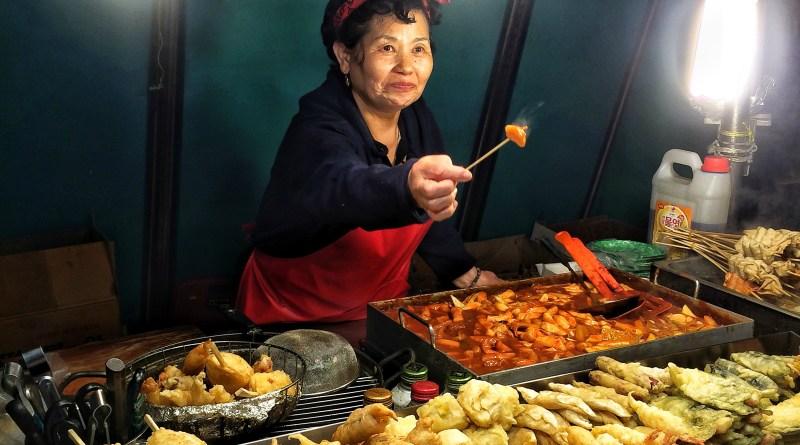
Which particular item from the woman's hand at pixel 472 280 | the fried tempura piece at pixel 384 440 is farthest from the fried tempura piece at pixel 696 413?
the woman's hand at pixel 472 280

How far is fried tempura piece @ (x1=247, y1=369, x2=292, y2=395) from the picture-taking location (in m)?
2.30

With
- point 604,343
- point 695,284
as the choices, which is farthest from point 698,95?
point 604,343

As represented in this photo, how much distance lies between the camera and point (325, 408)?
2.50 m

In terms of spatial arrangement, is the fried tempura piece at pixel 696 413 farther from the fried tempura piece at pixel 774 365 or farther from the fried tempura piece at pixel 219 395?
the fried tempura piece at pixel 219 395

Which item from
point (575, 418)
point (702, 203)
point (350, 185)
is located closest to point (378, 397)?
point (575, 418)

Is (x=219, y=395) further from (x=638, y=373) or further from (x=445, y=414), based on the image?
(x=638, y=373)

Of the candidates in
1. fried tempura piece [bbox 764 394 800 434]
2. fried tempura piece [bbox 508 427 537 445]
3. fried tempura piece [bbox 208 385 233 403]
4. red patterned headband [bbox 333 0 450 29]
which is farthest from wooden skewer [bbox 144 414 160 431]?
red patterned headband [bbox 333 0 450 29]

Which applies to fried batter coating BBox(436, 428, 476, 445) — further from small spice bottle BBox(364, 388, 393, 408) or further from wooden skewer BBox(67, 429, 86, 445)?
wooden skewer BBox(67, 429, 86, 445)

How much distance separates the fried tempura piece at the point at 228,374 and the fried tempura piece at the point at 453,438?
24.9 inches

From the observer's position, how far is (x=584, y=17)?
16.7 ft

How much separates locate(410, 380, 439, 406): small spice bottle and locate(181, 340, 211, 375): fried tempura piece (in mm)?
642

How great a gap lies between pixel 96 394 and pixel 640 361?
1.74 metres

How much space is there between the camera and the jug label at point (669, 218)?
405 centimetres

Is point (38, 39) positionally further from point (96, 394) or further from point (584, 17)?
point (584, 17)
